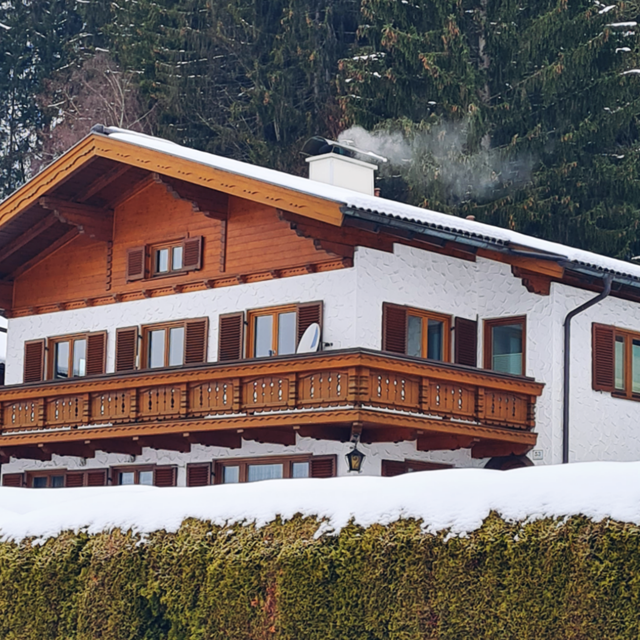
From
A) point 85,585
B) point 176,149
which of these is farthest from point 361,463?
point 85,585

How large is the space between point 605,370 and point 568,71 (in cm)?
1845

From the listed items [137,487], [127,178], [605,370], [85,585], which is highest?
[127,178]

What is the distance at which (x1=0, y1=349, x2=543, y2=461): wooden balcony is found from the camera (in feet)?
65.1

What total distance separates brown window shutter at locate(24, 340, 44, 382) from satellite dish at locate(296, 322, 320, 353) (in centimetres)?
678

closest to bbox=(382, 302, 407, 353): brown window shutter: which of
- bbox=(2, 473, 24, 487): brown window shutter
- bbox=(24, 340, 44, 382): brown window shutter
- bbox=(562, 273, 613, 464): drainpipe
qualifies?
bbox=(562, 273, 613, 464): drainpipe

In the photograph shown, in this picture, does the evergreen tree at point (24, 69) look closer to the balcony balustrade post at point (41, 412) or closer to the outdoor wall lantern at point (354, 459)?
the balcony balustrade post at point (41, 412)

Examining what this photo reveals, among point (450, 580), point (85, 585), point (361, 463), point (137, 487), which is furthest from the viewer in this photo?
point (361, 463)

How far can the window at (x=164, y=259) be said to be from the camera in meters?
24.1

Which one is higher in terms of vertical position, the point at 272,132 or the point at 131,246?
the point at 272,132

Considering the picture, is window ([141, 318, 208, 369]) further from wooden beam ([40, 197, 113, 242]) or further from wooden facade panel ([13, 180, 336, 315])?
wooden beam ([40, 197, 113, 242])

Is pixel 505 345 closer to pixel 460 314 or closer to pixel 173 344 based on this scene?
pixel 460 314

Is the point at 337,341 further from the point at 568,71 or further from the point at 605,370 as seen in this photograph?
the point at 568,71

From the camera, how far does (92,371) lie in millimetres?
25344

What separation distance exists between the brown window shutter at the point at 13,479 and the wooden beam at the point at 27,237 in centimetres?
400
